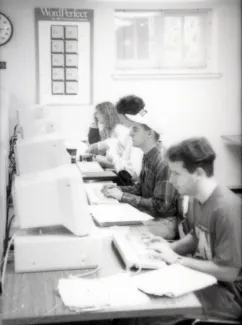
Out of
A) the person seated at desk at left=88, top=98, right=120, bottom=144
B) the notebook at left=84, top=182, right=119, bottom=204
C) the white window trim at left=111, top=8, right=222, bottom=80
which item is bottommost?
the notebook at left=84, top=182, right=119, bottom=204

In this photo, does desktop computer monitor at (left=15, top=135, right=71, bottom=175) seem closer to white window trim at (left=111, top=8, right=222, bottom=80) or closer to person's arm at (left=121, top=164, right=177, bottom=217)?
white window trim at (left=111, top=8, right=222, bottom=80)

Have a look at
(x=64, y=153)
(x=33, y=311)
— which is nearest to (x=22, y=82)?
(x=64, y=153)

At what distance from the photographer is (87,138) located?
189 centimetres

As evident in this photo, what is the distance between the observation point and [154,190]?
2.13 meters

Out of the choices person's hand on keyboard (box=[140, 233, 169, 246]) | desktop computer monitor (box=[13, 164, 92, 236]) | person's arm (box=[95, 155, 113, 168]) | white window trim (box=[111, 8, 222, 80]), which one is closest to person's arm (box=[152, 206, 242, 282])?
person's hand on keyboard (box=[140, 233, 169, 246])

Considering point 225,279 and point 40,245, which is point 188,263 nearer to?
point 225,279

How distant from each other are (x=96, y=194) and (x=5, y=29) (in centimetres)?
101

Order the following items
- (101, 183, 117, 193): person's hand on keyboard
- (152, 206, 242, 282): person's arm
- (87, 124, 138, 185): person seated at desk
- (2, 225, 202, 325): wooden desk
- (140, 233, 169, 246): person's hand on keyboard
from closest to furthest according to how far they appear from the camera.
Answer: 1. (2, 225, 202, 325): wooden desk
2. (152, 206, 242, 282): person's arm
3. (140, 233, 169, 246): person's hand on keyboard
4. (87, 124, 138, 185): person seated at desk
5. (101, 183, 117, 193): person's hand on keyboard

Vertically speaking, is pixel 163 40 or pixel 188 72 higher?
pixel 163 40

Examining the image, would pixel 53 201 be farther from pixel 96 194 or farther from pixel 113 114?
pixel 96 194

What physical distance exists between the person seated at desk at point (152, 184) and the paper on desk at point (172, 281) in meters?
0.40

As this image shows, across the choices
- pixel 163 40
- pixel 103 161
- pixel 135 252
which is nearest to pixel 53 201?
pixel 135 252

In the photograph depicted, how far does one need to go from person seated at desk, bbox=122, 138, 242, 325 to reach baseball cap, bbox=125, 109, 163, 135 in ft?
0.40

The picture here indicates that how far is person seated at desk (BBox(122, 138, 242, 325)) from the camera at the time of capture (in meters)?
1.58
